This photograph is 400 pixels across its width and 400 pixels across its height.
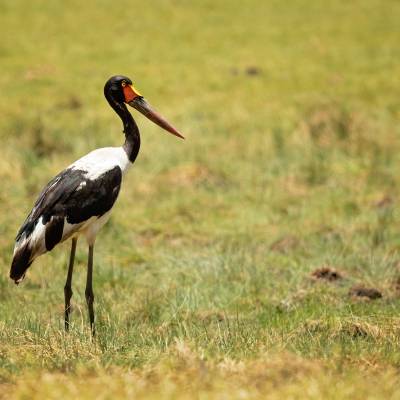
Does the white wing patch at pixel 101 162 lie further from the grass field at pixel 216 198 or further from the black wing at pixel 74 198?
the grass field at pixel 216 198

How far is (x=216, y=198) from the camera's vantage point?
10.4m

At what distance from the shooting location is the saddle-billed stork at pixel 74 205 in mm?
5945

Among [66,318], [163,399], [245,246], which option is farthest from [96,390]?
[245,246]

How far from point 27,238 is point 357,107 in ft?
30.1

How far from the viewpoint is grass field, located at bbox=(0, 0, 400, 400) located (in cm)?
445

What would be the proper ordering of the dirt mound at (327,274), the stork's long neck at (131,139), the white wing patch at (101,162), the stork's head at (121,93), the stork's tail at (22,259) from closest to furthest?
the stork's tail at (22,259)
the white wing patch at (101,162)
the stork's long neck at (131,139)
the stork's head at (121,93)
the dirt mound at (327,274)

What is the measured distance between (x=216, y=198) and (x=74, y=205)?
4488 mm

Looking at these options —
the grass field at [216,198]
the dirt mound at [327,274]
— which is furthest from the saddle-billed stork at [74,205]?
the dirt mound at [327,274]

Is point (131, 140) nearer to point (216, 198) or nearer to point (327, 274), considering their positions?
point (327, 274)

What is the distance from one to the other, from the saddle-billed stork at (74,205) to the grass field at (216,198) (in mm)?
470

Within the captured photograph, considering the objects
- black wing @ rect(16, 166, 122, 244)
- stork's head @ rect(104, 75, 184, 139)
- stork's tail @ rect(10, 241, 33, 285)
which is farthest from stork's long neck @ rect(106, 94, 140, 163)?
stork's tail @ rect(10, 241, 33, 285)

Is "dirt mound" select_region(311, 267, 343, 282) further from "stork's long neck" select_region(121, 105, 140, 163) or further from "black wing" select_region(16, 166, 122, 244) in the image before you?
"black wing" select_region(16, 166, 122, 244)

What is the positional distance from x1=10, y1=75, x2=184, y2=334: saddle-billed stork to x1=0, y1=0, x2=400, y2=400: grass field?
1.54 ft

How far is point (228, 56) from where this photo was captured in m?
19.0
